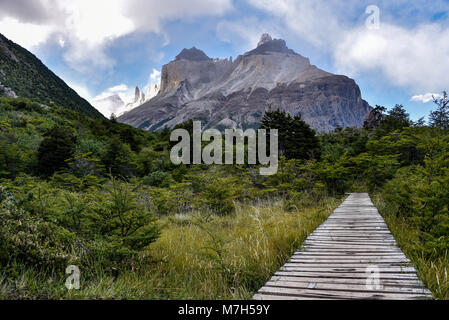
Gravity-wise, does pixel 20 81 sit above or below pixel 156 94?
below

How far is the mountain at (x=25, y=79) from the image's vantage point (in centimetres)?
3288

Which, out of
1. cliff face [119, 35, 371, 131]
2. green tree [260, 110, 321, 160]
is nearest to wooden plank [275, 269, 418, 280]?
green tree [260, 110, 321, 160]

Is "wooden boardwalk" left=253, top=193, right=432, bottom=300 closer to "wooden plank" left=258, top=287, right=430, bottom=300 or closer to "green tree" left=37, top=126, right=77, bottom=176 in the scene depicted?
"wooden plank" left=258, top=287, right=430, bottom=300

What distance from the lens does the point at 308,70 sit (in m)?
176

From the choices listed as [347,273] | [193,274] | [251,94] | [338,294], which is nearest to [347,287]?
[338,294]

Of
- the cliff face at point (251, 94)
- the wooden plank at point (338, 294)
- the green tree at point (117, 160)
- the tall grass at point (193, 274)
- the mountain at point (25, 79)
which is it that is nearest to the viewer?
the wooden plank at point (338, 294)

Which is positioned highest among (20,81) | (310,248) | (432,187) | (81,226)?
(20,81)

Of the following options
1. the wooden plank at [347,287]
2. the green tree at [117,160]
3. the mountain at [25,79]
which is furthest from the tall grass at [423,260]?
the mountain at [25,79]

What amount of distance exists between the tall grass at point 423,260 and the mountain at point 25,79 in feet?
124

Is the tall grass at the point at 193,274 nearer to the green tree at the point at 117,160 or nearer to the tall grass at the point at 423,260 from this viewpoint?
the tall grass at the point at 423,260
